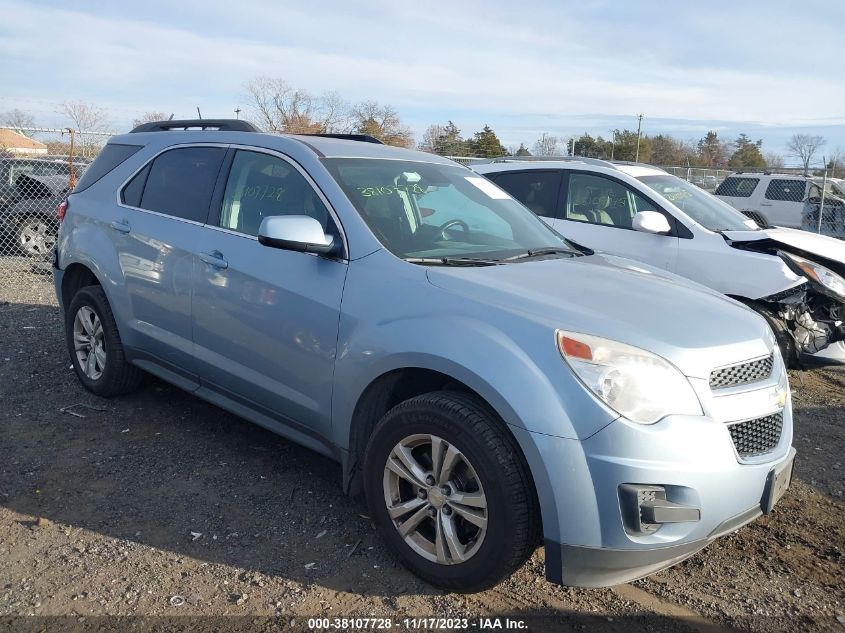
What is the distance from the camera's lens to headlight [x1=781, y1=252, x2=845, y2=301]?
5.88m

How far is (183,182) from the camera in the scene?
4.49 m

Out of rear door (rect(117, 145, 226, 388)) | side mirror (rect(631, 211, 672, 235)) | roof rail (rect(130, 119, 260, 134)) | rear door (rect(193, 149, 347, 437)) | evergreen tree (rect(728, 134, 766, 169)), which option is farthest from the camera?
evergreen tree (rect(728, 134, 766, 169))

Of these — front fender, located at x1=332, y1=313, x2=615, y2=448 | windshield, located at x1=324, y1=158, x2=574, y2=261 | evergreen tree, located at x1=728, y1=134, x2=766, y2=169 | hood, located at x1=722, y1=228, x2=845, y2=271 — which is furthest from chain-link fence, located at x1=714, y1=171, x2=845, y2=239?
evergreen tree, located at x1=728, y1=134, x2=766, y2=169

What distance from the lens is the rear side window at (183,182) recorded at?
4.29 m

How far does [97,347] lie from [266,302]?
6.86 ft

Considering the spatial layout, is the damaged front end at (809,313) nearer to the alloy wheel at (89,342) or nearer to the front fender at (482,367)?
the front fender at (482,367)

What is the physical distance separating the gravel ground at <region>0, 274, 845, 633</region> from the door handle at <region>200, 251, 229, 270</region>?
1168 millimetres

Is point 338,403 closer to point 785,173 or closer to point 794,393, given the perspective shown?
point 794,393

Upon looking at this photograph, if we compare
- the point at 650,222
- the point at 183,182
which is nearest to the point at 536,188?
the point at 650,222

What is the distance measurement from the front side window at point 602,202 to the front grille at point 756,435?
13.2 ft

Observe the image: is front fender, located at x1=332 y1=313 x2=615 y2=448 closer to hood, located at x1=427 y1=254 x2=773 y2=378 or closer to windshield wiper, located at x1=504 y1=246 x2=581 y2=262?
hood, located at x1=427 y1=254 x2=773 y2=378

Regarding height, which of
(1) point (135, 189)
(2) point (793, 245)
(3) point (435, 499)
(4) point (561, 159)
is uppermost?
(4) point (561, 159)

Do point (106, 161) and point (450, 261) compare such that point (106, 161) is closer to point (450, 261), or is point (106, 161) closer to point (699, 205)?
point (450, 261)

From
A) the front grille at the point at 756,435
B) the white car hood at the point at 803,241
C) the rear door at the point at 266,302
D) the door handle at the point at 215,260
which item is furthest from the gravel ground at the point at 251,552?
the white car hood at the point at 803,241
